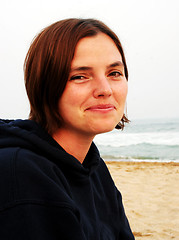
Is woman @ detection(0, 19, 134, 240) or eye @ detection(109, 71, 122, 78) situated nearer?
woman @ detection(0, 19, 134, 240)

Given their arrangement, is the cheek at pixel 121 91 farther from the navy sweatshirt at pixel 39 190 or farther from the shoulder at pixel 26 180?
the shoulder at pixel 26 180

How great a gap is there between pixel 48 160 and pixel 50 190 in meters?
0.16

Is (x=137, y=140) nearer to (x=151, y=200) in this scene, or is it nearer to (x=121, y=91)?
(x=151, y=200)

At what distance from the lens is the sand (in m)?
3.92

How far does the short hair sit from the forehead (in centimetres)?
2

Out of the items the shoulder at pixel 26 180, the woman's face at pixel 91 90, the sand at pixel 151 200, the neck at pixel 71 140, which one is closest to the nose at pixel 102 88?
the woman's face at pixel 91 90

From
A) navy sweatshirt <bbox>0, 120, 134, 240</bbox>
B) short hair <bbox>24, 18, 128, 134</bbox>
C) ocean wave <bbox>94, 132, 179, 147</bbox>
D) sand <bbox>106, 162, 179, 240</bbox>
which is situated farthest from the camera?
ocean wave <bbox>94, 132, 179, 147</bbox>

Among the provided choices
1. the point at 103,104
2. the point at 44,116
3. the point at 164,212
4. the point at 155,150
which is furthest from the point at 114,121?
the point at 155,150

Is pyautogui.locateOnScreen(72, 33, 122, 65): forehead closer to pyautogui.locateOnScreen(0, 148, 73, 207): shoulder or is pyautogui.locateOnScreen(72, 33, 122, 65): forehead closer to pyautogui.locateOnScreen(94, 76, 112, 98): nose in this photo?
pyautogui.locateOnScreen(94, 76, 112, 98): nose

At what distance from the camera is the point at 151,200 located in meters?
5.35

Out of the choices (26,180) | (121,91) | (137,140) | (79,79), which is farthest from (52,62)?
(137,140)

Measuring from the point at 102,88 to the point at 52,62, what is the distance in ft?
0.81

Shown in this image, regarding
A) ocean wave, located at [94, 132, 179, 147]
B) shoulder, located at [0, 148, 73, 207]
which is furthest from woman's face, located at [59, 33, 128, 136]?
ocean wave, located at [94, 132, 179, 147]

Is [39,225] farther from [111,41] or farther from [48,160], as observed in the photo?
[111,41]
